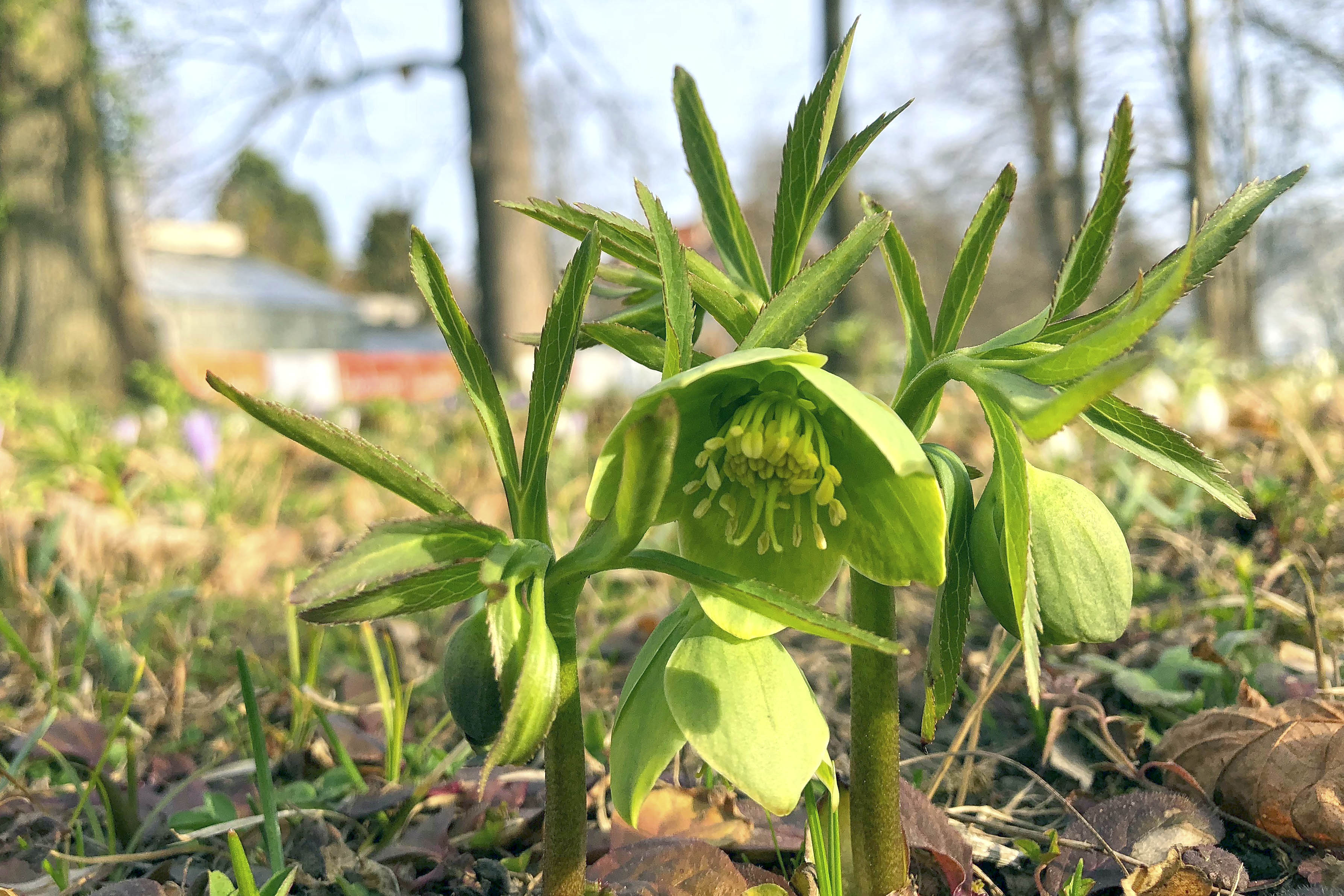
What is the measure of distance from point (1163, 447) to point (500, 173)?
598 cm

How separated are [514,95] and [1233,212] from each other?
6282 millimetres

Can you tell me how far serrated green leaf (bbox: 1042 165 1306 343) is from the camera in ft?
1.92

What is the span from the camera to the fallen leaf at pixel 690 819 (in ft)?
2.61

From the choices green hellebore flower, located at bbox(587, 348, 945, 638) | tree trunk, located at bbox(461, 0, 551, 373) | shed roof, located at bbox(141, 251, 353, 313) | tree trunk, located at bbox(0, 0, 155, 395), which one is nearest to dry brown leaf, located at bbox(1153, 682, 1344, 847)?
green hellebore flower, located at bbox(587, 348, 945, 638)

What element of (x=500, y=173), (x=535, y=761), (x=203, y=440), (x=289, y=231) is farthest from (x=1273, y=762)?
(x=289, y=231)

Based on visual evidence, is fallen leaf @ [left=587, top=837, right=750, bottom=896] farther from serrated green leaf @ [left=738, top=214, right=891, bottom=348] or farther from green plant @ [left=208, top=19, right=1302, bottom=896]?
serrated green leaf @ [left=738, top=214, right=891, bottom=348]

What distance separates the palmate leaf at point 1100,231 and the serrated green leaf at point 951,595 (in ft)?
0.41

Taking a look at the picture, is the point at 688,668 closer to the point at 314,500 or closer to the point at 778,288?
the point at 778,288

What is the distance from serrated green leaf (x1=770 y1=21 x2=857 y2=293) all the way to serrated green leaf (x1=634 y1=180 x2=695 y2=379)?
90 mm

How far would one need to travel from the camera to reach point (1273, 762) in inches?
32.7

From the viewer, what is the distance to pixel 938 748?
43.2 inches

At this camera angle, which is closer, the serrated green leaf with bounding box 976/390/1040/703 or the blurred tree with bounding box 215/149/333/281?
the serrated green leaf with bounding box 976/390/1040/703

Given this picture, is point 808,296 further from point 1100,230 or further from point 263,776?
point 263,776

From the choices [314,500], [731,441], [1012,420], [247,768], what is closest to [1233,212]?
[1012,420]
